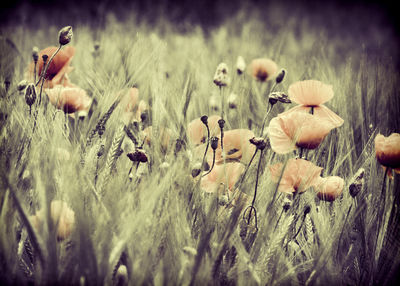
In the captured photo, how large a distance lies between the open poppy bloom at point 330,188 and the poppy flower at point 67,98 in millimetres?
401

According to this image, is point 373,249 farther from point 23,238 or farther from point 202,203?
point 23,238

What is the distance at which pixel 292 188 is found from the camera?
1.42ft

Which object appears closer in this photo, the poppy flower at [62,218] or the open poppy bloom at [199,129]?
the poppy flower at [62,218]

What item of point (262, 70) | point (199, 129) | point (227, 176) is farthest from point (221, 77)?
point (262, 70)

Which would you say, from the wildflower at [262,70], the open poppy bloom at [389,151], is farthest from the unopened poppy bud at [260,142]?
the wildflower at [262,70]

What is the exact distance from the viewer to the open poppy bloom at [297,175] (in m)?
0.42

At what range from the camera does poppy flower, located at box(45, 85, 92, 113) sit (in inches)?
21.0

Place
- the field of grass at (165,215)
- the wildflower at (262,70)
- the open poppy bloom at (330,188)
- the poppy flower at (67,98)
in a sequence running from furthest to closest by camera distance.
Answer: the wildflower at (262,70), the poppy flower at (67,98), the open poppy bloom at (330,188), the field of grass at (165,215)

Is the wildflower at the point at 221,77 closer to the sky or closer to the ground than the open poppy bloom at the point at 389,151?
closer to the sky

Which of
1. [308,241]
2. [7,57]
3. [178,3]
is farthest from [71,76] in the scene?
[178,3]

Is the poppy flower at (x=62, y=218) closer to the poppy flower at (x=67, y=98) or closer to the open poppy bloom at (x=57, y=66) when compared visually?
the poppy flower at (x=67, y=98)

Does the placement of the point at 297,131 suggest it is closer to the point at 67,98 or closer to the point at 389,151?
the point at 389,151

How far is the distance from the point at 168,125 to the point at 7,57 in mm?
497

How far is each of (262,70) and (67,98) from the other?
1.73 feet
